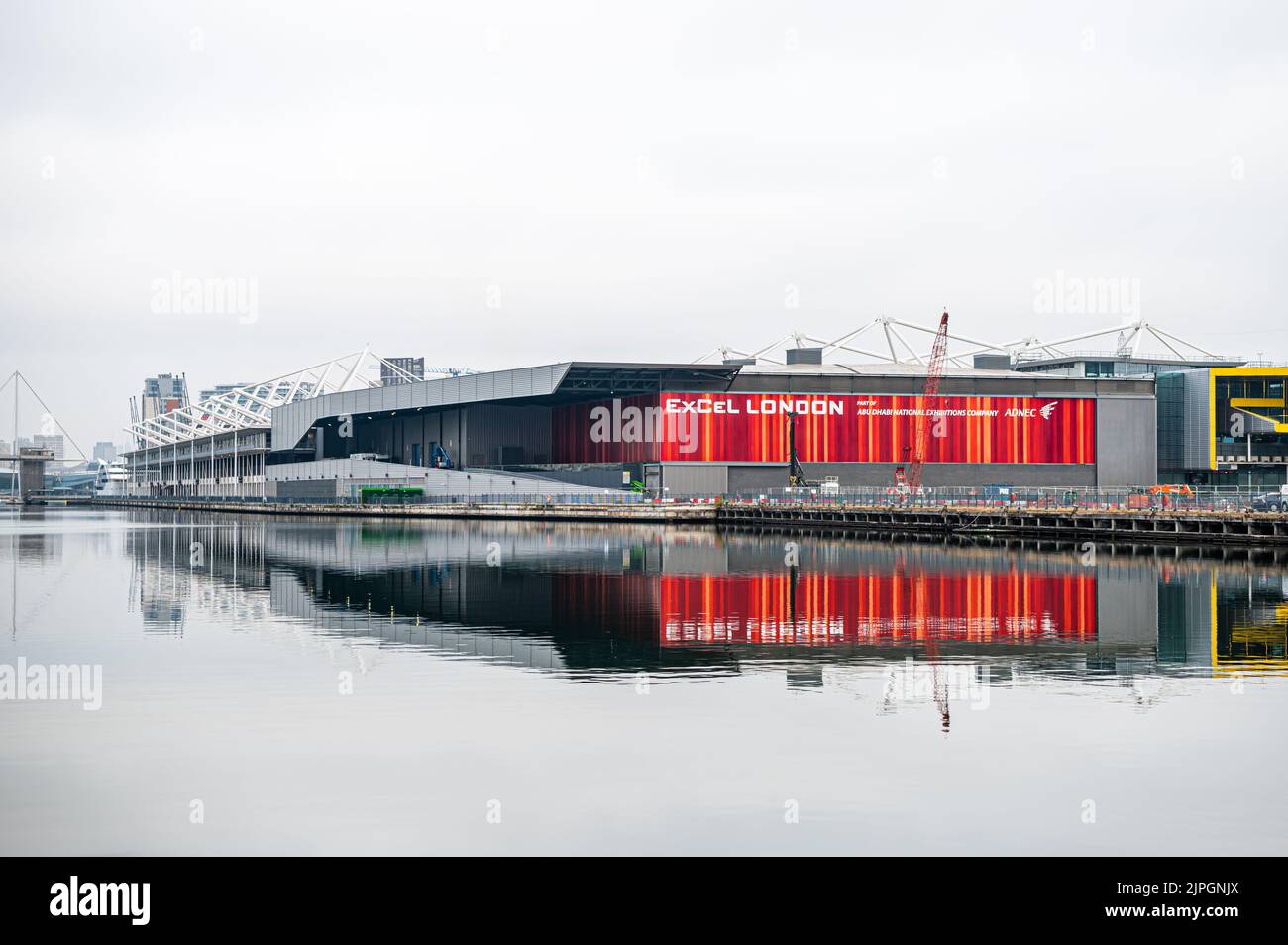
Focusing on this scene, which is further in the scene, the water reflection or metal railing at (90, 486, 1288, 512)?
metal railing at (90, 486, 1288, 512)

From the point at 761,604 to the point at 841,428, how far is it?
102372 millimetres

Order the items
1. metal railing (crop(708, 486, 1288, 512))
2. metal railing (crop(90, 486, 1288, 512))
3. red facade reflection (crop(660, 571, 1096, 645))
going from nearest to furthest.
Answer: red facade reflection (crop(660, 571, 1096, 645)), metal railing (crop(708, 486, 1288, 512)), metal railing (crop(90, 486, 1288, 512))

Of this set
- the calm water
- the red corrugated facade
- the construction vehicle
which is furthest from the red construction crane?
the calm water

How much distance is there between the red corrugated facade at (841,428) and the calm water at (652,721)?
302 feet

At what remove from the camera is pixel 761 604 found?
44.6m

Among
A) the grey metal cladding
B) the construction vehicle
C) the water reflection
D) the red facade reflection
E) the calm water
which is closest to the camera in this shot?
the calm water

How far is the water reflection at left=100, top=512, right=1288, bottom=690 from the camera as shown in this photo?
3159 centimetres

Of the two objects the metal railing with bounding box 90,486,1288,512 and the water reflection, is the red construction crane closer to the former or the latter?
the metal railing with bounding box 90,486,1288,512

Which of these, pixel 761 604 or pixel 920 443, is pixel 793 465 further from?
pixel 761 604

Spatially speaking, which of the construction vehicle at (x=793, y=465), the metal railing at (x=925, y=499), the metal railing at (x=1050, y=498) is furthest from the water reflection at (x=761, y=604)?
the construction vehicle at (x=793, y=465)

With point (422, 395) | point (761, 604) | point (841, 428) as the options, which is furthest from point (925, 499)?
point (422, 395)

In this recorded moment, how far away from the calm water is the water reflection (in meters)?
0.24
